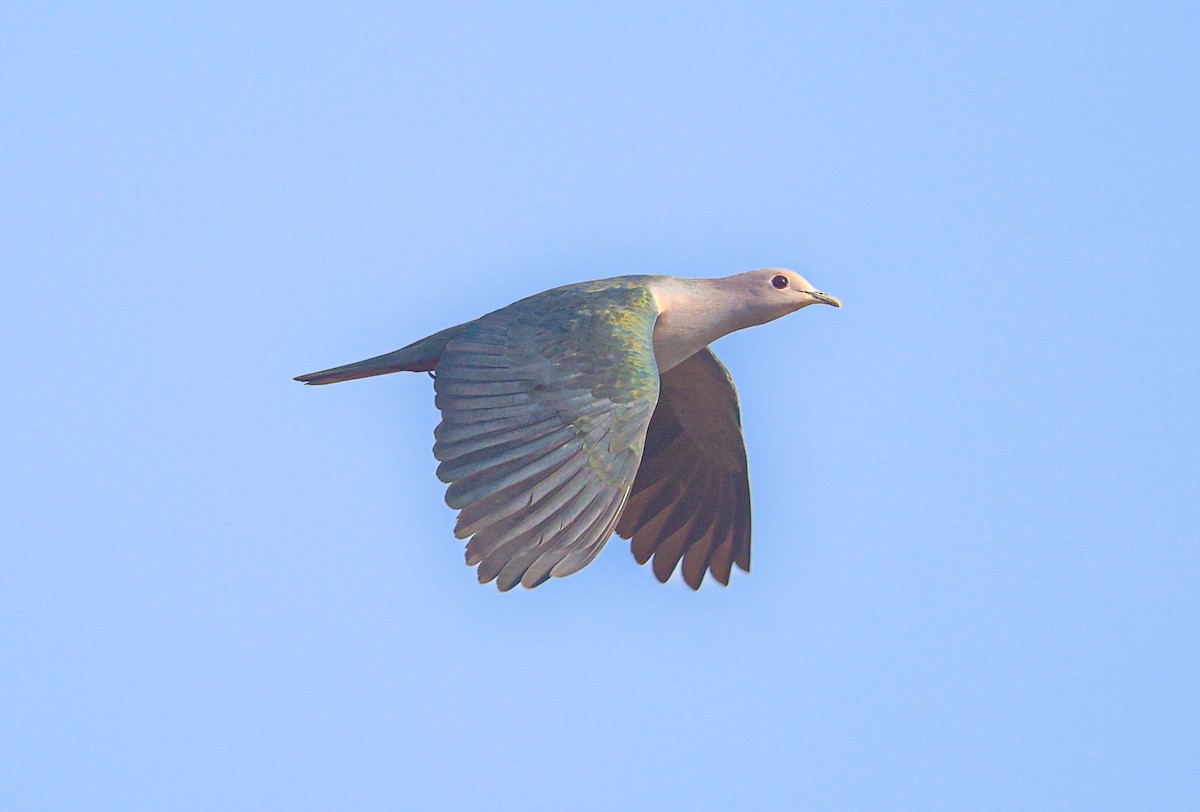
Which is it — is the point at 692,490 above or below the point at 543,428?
below

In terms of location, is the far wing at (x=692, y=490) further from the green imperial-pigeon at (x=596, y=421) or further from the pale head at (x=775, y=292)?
the pale head at (x=775, y=292)

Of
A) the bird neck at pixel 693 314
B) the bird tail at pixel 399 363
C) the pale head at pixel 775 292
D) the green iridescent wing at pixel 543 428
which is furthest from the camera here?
the pale head at pixel 775 292

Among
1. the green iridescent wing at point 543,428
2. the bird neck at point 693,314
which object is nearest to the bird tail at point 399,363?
the green iridescent wing at point 543,428

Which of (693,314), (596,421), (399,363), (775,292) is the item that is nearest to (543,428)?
(596,421)

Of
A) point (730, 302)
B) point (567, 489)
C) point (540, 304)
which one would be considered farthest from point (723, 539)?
point (567, 489)

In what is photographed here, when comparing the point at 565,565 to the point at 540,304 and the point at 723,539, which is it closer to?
the point at 540,304

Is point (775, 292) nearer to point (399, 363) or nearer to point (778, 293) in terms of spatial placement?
point (778, 293)
